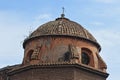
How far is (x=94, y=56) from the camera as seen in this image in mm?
29594

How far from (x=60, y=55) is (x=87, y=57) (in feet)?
7.89

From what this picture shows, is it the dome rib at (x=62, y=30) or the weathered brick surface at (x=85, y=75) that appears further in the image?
the dome rib at (x=62, y=30)

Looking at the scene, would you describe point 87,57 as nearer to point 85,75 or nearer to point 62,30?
point 85,75

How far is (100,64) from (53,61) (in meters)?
4.03

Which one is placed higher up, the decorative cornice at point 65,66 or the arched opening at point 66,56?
the arched opening at point 66,56

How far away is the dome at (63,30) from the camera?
96.3 feet

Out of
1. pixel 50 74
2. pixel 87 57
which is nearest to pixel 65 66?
pixel 50 74

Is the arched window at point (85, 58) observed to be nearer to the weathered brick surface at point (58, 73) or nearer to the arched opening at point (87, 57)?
the arched opening at point (87, 57)

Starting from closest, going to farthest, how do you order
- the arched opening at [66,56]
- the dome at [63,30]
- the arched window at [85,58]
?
the arched opening at [66,56]
the arched window at [85,58]
the dome at [63,30]

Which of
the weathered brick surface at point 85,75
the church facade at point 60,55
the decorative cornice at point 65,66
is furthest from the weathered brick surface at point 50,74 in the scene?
the weathered brick surface at point 85,75

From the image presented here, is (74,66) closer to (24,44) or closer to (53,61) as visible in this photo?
(53,61)

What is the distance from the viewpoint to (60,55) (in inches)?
1121

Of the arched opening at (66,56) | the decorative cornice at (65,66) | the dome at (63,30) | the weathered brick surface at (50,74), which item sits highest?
the dome at (63,30)

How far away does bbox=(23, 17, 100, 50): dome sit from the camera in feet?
96.3
